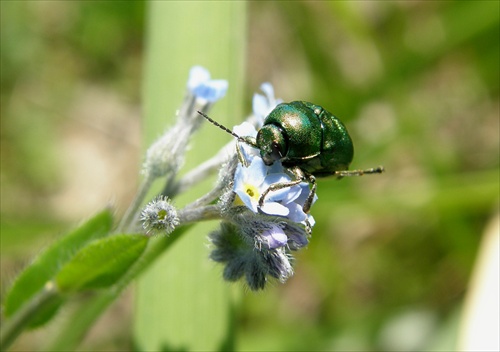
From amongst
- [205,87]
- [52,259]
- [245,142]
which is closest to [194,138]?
[205,87]

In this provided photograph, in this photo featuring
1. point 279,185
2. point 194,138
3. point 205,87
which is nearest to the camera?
point 279,185

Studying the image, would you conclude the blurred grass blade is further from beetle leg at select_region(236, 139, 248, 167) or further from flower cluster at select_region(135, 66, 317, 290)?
beetle leg at select_region(236, 139, 248, 167)

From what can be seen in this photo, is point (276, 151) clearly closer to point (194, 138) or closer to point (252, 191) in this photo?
point (252, 191)

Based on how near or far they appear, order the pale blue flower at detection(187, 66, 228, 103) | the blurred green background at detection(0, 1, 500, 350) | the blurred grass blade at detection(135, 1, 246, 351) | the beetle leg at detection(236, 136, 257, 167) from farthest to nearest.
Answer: the blurred green background at detection(0, 1, 500, 350) → the blurred grass blade at detection(135, 1, 246, 351) → the pale blue flower at detection(187, 66, 228, 103) → the beetle leg at detection(236, 136, 257, 167)

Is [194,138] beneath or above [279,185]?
above

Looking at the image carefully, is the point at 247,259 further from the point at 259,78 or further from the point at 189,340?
the point at 259,78

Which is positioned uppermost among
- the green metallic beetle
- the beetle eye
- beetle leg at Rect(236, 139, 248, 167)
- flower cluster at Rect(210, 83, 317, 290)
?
the green metallic beetle

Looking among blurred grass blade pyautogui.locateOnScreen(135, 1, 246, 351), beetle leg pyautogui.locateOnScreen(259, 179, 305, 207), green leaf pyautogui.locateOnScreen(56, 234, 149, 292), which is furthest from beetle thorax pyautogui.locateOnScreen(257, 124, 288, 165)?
blurred grass blade pyautogui.locateOnScreen(135, 1, 246, 351)
